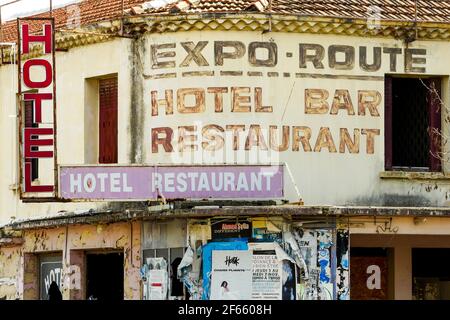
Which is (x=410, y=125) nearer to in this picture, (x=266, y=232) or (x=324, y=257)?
(x=324, y=257)

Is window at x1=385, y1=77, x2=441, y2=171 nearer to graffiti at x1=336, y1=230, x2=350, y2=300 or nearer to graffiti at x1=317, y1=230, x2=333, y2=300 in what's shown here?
graffiti at x1=336, y1=230, x2=350, y2=300

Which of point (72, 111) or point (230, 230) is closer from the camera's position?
point (230, 230)

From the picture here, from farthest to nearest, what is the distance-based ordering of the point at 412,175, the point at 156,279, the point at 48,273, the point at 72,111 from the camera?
the point at 48,273 → the point at 72,111 → the point at 412,175 → the point at 156,279

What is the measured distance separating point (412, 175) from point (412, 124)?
45.0 inches

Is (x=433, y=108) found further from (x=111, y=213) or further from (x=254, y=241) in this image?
(x=111, y=213)

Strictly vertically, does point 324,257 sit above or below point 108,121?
below

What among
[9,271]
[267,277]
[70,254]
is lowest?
[9,271]

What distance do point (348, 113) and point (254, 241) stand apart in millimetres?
3347

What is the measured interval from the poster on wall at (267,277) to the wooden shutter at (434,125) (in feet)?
13.7

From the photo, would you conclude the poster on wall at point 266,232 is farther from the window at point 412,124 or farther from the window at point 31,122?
the window at point 31,122

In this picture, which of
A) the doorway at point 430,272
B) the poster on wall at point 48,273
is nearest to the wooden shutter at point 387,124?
the doorway at point 430,272

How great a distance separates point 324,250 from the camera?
25922mm

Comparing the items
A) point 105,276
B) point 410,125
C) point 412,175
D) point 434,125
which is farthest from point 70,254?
point 434,125

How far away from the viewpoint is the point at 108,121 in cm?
2834
